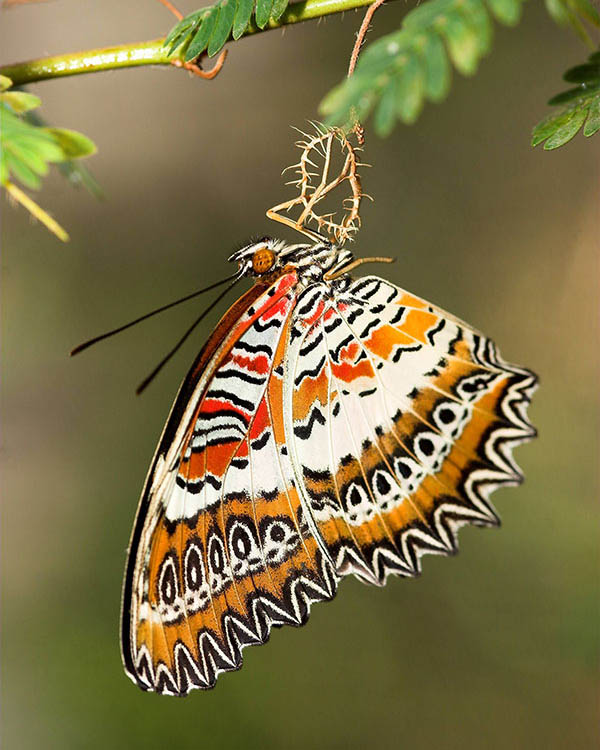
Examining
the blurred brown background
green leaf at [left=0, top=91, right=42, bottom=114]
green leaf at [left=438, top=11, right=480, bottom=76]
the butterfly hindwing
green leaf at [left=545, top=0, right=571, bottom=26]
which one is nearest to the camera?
green leaf at [left=438, top=11, right=480, bottom=76]

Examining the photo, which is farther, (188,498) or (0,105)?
(188,498)

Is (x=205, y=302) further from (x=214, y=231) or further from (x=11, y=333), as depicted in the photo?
(x=11, y=333)

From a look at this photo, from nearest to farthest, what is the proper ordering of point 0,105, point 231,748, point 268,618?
point 0,105 < point 268,618 < point 231,748

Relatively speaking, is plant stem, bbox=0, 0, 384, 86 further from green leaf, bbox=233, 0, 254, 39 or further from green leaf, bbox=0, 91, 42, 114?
green leaf, bbox=0, 91, 42, 114

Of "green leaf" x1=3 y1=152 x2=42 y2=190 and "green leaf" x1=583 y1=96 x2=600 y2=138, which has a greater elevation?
"green leaf" x1=3 y1=152 x2=42 y2=190

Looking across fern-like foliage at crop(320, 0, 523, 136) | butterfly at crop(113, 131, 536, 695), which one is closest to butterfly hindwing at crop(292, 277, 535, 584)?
butterfly at crop(113, 131, 536, 695)

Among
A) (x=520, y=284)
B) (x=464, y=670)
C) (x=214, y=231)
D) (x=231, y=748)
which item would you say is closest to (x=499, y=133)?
(x=520, y=284)

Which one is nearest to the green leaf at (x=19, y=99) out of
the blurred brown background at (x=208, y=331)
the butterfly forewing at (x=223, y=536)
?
the butterfly forewing at (x=223, y=536)
